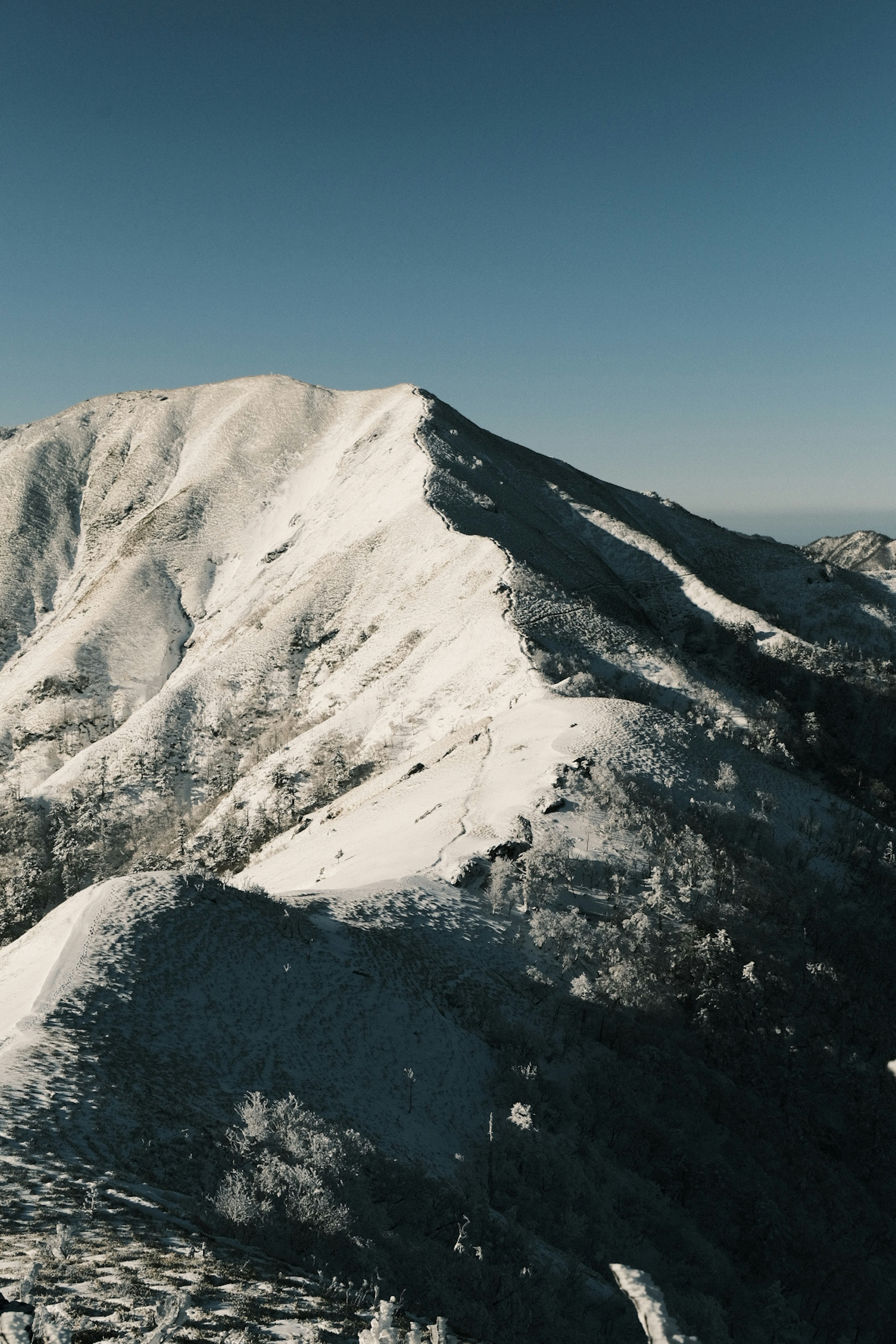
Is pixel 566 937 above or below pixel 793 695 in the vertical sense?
below

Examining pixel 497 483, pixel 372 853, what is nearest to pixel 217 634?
pixel 497 483

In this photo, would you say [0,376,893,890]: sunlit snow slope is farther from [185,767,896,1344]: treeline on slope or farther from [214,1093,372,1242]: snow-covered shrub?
[214,1093,372,1242]: snow-covered shrub

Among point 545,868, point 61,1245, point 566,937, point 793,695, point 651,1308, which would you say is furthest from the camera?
point 793,695

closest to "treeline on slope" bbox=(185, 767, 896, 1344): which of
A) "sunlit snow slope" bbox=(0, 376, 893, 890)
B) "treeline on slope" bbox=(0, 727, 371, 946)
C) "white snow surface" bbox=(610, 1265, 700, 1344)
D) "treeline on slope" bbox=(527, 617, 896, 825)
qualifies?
"sunlit snow slope" bbox=(0, 376, 893, 890)

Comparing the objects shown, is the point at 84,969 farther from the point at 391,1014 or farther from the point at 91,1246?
the point at 91,1246

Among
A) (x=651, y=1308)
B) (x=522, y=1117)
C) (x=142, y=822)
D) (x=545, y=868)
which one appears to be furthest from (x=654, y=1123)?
(x=142, y=822)

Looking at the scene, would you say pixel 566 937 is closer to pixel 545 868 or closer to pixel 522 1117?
pixel 545 868
